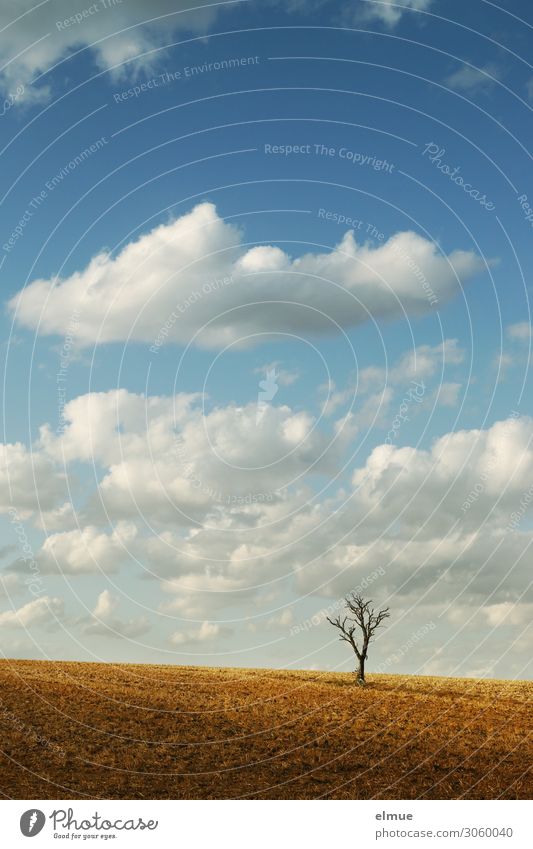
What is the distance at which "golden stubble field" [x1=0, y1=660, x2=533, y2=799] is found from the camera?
35375 millimetres

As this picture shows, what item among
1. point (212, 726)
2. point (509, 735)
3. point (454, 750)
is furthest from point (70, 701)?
point (509, 735)

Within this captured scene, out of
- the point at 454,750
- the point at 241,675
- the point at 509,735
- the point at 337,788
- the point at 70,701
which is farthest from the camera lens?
the point at 241,675

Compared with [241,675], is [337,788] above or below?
below

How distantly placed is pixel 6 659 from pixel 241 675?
21.0 m

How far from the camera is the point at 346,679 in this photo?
68.1m

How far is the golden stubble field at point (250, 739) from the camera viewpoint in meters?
35.4

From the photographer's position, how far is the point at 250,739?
4331 centimetres
